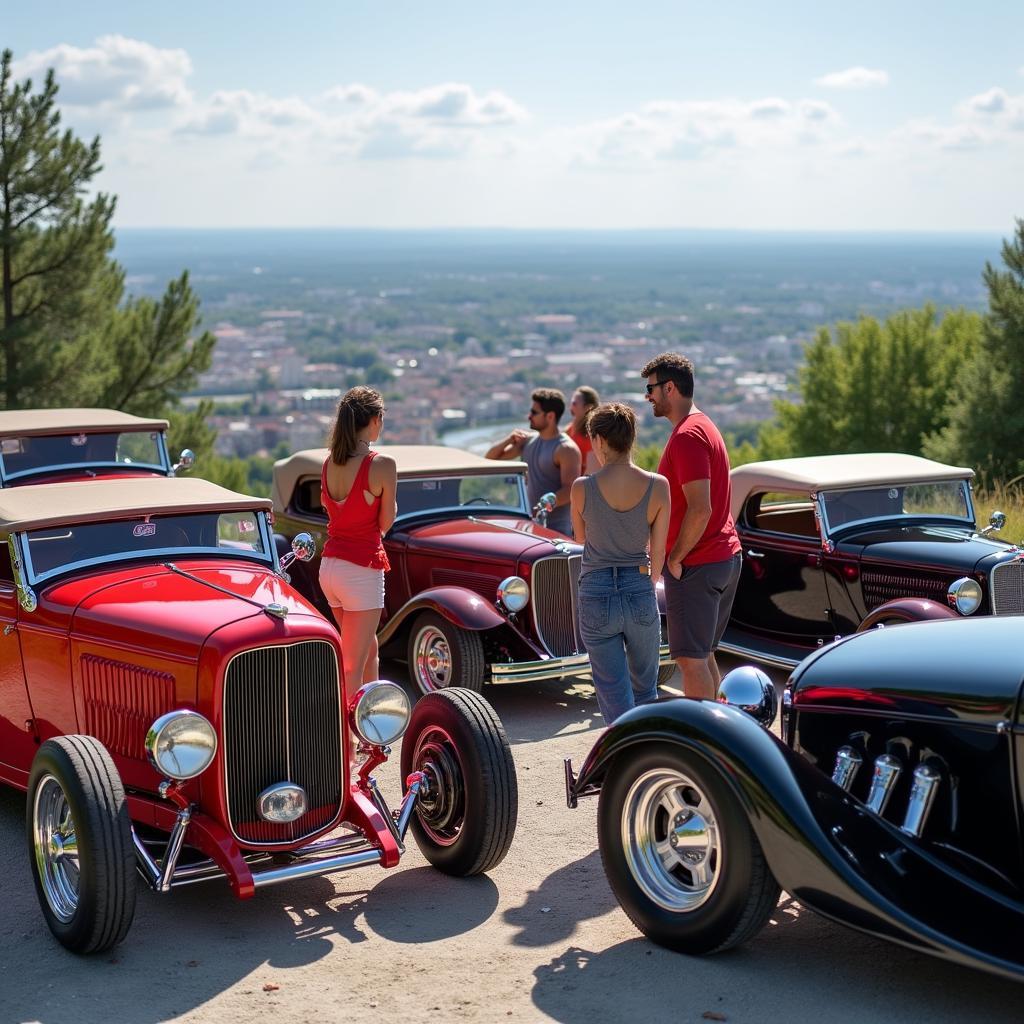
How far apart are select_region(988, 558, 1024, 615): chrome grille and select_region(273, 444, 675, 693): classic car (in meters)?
2.15

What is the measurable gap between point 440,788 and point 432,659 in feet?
10.4

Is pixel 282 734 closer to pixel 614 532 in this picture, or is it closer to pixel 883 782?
pixel 614 532

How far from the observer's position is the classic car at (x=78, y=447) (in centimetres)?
1009

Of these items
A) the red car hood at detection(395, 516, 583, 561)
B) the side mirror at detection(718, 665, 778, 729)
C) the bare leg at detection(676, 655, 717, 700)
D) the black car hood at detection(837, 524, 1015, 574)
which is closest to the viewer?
the side mirror at detection(718, 665, 778, 729)

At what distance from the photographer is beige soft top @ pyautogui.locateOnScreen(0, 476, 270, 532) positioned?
20.4ft

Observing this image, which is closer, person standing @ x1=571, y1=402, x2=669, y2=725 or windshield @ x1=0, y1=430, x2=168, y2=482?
person standing @ x1=571, y1=402, x2=669, y2=725

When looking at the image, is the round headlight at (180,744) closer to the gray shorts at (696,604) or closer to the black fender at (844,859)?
the black fender at (844,859)

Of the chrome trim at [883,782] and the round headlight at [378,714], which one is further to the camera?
the round headlight at [378,714]

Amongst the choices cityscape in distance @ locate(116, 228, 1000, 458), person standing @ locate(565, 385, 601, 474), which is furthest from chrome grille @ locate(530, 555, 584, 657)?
cityscape in distance @ locate(116, 228, 1000, 458)

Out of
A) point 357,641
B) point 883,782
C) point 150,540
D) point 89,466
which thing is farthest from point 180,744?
point 89,466

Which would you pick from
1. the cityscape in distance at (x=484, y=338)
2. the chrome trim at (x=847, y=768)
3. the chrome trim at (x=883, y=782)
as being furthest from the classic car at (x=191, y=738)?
the cityscape in distance at (x=484, y=338)

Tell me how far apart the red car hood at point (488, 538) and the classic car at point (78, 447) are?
7.07ft

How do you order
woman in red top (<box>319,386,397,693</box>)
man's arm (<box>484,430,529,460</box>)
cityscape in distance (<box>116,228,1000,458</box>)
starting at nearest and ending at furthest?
woman in red top (<box>319,386,397,693</box>) < man's arm (<box>484,430,529,460</box>) < cityscape in distance (<box>116,228,1000,458</box>)

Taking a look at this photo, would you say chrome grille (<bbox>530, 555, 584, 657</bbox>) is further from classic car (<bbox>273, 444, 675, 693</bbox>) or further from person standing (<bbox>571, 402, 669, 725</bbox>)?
person standing (<bbox>571, 402, 669, 725</bbox>)
